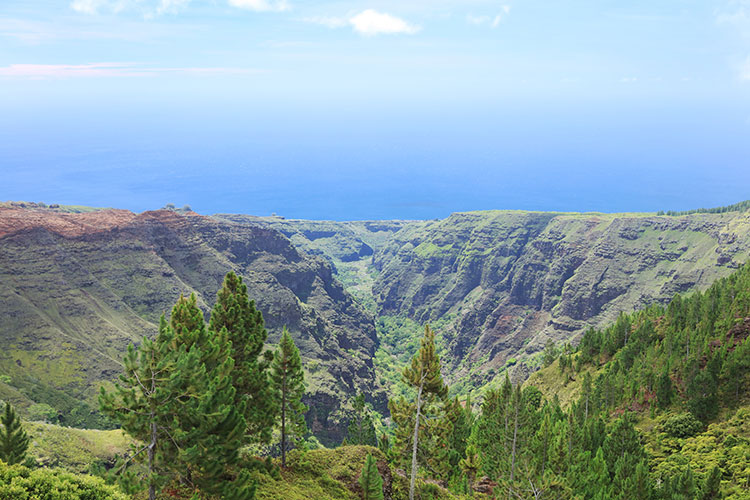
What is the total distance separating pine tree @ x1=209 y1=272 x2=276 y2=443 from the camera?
1588 inches

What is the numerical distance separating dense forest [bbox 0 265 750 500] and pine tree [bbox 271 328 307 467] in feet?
0.49

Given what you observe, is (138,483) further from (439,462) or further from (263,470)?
(439,462)

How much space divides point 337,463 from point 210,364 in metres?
23.3

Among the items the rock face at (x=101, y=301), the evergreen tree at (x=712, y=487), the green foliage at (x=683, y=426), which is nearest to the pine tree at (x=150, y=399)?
the evergreen tree at (x=712, y=487)

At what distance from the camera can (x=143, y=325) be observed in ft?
476

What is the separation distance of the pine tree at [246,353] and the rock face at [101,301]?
3265 inches

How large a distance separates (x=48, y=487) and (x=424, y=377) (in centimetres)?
2614

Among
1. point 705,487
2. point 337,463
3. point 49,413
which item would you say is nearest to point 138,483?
point 337,463

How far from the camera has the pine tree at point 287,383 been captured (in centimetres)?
4441

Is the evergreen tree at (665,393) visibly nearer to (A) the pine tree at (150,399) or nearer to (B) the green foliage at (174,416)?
(B) the green foliage at (174,416)

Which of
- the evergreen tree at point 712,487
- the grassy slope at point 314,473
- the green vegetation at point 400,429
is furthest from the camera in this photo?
the evergreen tree at point 712,487

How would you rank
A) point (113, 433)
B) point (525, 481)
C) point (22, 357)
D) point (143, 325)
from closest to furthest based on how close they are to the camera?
point (525, 481)
point (113, 433)
point (22, 357)
point (143, 325)

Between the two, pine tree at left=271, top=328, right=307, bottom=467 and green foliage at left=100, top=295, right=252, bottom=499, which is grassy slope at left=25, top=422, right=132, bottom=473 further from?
green foliage at left=100, top=295, right=252, bottom=499

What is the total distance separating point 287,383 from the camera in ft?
148
